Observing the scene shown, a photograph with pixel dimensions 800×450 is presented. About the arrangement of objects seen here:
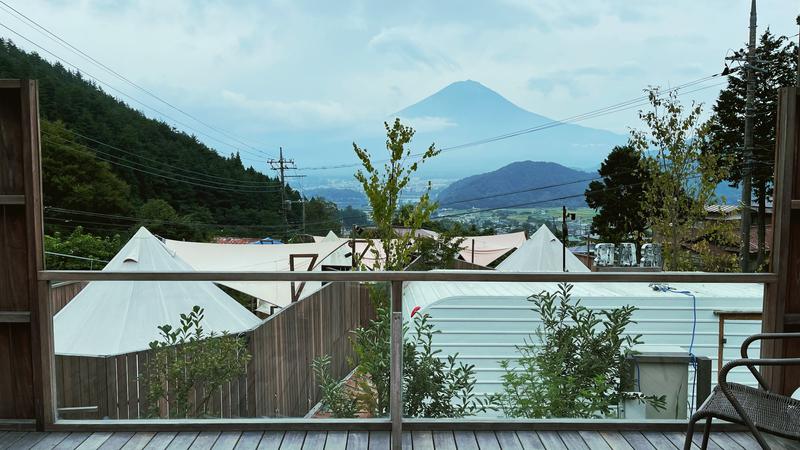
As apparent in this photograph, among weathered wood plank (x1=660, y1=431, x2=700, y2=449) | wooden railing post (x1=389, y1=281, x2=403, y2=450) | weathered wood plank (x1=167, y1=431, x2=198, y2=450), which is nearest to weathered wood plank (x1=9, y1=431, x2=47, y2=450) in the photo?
weathered wood plank (x1=167, y1=431, x2=198, y2=450)

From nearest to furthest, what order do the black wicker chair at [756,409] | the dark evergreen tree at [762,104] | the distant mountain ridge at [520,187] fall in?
1. the black wicker chair at [756,409]
2. the dark evergreen tree at [762,104]
3. the distant mountain ridge at [520,187]

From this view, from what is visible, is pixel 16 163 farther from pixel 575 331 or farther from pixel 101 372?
pixel 575 331

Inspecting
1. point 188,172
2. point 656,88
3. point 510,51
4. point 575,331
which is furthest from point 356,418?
point 510,51

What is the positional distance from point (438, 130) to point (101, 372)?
89.6 metres

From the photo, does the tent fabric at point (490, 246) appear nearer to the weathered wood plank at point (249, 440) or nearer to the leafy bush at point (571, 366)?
the leafy bush at point (571, 366)

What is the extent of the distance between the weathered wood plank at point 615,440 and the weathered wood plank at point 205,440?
1.72 metres

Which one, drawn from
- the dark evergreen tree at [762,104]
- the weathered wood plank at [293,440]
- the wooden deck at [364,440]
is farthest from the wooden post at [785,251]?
the dark evergreen tree at [762,104]

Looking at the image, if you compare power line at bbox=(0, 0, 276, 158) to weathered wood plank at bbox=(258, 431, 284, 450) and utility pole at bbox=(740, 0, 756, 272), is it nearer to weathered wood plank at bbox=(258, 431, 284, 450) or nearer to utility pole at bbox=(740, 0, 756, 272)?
utility pole at bbox=(740, 0, 756, 272)

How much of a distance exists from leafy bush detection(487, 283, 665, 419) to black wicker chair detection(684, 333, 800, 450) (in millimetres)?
665

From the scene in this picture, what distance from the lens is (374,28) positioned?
85.9 meters

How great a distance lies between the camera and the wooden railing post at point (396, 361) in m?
2.77

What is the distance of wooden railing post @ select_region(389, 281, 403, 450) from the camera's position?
2770mm

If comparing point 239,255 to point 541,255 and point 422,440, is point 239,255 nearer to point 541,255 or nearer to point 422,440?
point 541,255

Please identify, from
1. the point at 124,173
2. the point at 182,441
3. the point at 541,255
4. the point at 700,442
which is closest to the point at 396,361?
the point at 182,441
